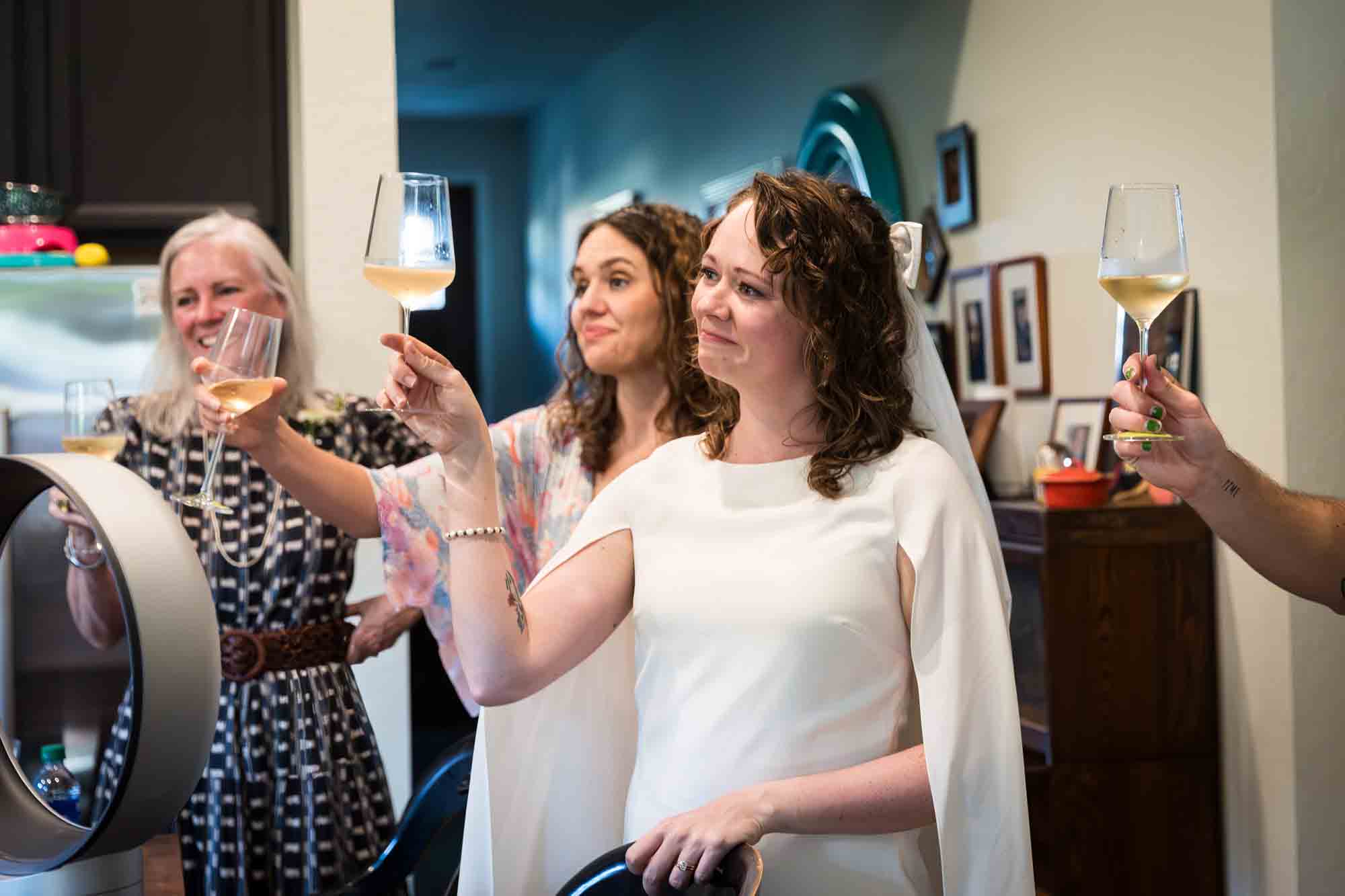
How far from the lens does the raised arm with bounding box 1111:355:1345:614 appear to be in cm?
148

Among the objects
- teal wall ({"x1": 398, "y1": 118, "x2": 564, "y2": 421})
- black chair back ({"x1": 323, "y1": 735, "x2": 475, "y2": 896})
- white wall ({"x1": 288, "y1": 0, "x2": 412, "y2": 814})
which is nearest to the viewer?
black chair back ({"x1": 323, "y1": 735, "x2": 475, "y2": 896})

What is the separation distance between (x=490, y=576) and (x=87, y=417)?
0.88m

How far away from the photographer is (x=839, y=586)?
1.50 m

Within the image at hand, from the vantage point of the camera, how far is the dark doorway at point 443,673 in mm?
4105

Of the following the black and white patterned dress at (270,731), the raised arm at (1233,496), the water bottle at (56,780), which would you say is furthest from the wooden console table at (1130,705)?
the water bottle at (56,780)

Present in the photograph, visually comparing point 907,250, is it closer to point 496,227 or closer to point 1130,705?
point 1130,705

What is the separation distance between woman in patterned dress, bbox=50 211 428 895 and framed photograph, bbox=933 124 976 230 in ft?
7.90

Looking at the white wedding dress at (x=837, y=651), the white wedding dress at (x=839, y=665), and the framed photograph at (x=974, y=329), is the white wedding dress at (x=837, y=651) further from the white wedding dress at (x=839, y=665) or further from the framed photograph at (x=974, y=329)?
the framed photograph at (x=974, y=329)

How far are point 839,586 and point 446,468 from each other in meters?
0.44

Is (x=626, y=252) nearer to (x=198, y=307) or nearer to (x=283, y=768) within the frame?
(x=198, y=307)

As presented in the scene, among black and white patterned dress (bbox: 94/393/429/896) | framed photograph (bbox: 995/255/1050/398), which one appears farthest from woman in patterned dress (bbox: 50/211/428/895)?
framed photograph (bbox: 995/255/1050/398)

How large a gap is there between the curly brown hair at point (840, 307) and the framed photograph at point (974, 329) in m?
2.44

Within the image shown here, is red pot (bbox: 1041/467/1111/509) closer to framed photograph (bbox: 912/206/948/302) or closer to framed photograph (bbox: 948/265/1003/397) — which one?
framed photograph (bbox: 948/265/1003/397)

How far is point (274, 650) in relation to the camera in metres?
2.14
